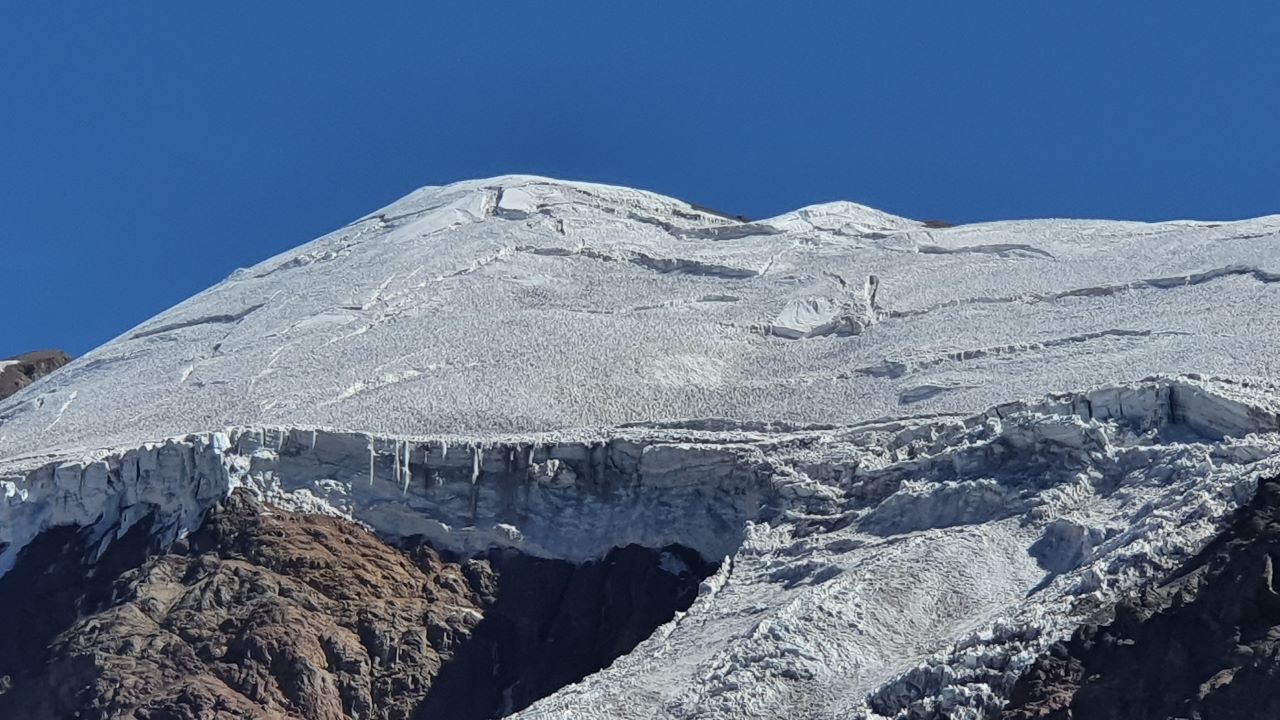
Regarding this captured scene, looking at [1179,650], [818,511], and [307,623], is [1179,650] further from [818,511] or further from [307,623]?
[307,623]

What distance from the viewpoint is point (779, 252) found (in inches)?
2441

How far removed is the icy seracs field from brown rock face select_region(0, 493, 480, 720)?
1.02 m

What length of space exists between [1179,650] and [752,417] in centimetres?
1450

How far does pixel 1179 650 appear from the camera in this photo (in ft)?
119

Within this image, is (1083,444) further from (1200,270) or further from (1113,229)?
(1113,229)

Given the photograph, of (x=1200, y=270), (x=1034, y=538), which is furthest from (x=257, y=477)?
(x=1200, y=270)

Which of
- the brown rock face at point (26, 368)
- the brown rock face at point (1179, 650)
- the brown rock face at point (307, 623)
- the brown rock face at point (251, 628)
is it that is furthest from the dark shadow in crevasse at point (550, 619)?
the brown rock face at point (26, 368)

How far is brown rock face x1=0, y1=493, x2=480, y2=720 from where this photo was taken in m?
44.3

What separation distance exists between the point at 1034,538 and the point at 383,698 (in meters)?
10.5

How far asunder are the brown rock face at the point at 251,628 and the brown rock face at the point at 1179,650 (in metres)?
12.2

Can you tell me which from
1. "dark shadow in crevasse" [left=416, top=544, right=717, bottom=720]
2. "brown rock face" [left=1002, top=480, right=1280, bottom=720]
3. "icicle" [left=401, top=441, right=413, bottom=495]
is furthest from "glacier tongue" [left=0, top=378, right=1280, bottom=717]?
"brown rock face" [left=1002, top=480, right=1280, bottom=720]

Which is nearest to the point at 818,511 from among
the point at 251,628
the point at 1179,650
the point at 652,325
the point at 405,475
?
the point at 405,475

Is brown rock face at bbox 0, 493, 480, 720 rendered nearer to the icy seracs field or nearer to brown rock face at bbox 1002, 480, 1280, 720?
the icy seracs field

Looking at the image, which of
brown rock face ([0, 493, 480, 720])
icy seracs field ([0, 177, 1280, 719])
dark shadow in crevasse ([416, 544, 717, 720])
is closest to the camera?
icy seracs field ([0, 177, 1280, 719])
